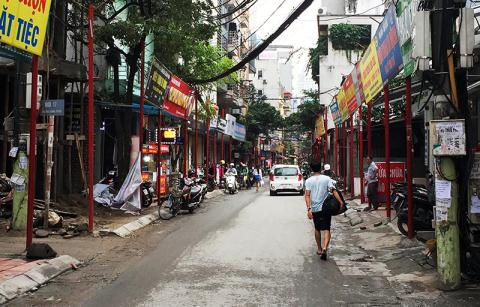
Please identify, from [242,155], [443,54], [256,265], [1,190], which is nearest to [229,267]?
[256,265]

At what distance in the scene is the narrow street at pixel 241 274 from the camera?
6262 mm

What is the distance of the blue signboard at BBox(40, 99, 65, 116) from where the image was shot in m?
10.1

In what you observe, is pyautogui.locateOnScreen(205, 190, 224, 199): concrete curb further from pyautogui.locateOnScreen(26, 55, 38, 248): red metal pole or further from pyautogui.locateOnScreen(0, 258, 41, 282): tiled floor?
pyautogui.locateOnScreen(0, 258, 41, 282): tiled floor

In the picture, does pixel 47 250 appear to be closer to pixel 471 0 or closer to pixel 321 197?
pixel 321 197

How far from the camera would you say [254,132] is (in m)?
58.0

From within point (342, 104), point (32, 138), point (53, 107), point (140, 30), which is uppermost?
point (140, 30)

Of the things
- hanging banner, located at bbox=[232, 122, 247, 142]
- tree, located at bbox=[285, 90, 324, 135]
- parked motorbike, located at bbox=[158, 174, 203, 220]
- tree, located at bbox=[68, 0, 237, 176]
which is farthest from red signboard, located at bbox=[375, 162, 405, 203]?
tree, located at bbox=[285, 90, 324, 135]

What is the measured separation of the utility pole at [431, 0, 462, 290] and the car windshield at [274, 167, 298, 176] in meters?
20.1

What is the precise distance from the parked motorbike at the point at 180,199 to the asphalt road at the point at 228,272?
2887 mm

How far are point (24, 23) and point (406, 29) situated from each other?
637 cm

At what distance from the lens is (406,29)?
9.31 meters

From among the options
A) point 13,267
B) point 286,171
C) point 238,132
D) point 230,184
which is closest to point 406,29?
point 13,267

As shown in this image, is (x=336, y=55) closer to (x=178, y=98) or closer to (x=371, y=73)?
(x=178, y=98)

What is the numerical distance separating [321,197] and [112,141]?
14414mm
